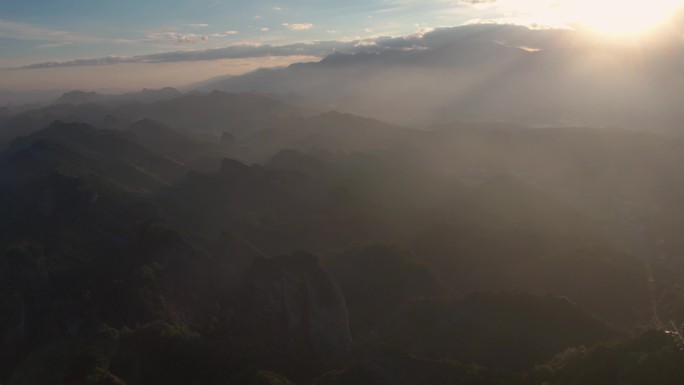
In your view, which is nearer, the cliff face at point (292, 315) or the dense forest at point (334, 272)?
the dense forest at point (334, 272)

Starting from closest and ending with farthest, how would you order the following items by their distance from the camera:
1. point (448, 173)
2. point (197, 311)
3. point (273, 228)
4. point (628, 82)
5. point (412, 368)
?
point (412, 368) → point (197, 311) → point (273, 228) → point (448, 173) → point (628, 82)

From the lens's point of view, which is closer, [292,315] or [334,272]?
[292,315]

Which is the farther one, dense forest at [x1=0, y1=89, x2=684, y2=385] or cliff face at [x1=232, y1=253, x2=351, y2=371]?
cliff face at [x1=232, y1=253, x2=351, y2=371]

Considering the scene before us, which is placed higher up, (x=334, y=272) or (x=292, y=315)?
(x=292, y=315)

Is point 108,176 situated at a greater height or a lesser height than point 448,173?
greater

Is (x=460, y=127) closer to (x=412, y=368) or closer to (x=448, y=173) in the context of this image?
(x=448, y=173)

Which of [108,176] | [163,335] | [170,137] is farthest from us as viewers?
[170,137]

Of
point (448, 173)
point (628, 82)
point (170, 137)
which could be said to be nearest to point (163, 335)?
point (448, 173)

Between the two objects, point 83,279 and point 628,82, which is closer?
point 83,279
